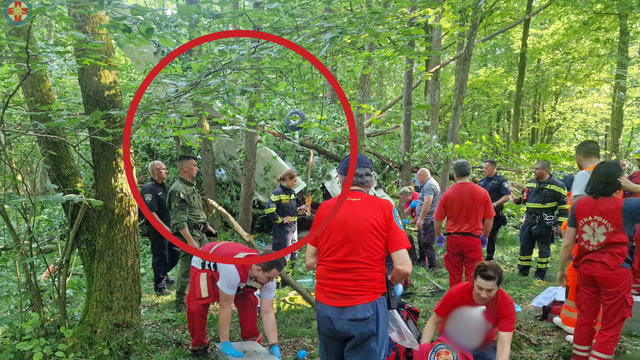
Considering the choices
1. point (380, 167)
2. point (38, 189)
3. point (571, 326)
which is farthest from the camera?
point (380, 167)

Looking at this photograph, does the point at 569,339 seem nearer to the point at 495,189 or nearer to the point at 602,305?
the point at 602,305

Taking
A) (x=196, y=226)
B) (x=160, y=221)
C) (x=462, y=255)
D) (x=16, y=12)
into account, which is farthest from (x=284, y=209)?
(x=16, y=12)

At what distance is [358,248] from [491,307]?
1331mm

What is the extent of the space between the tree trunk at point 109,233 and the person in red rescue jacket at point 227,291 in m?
0.62

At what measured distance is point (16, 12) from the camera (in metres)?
3.00

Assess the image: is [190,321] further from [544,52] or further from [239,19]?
[544,52]

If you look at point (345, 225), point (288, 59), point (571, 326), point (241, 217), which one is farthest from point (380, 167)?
point (345, 225)

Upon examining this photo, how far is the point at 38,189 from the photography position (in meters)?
3.73

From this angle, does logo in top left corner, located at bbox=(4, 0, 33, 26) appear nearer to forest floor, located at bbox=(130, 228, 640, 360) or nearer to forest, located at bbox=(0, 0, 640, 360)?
forest, located at bbox=(0, 0, 640, 360)

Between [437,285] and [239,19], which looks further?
[437,285]

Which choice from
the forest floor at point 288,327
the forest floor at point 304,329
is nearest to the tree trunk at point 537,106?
the forest floor at point 288,327

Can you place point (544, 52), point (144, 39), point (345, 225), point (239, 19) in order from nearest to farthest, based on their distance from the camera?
1. point (345, 225)
2. point (144, 39)
3. point (239, 19)
4. point (544, 52)

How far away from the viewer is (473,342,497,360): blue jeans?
349cm

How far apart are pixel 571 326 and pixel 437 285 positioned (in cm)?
214
